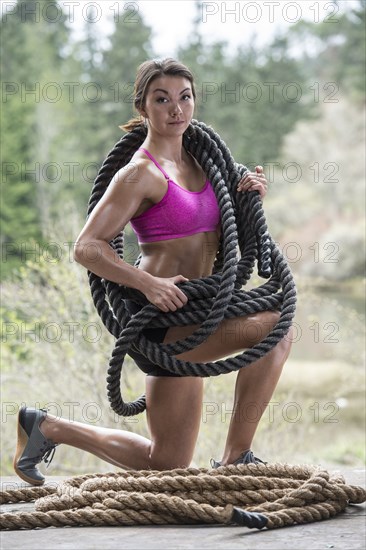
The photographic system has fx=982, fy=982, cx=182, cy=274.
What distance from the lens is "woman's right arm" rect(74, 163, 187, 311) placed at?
7.86 ft

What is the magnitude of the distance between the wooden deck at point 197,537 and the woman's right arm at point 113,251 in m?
0.58

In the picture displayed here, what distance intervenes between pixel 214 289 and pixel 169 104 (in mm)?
484

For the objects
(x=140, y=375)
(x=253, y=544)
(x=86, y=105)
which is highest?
(x=86, y=105)

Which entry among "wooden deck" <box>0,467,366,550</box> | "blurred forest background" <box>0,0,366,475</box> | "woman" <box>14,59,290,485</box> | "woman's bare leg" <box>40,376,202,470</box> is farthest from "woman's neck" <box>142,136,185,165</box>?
"blurred forest background" <box>0,0,366,475</box>

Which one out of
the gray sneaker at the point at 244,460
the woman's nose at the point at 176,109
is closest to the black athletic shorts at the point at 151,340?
Result: the gray sneaker at the point at 244,460

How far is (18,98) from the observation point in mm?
11016

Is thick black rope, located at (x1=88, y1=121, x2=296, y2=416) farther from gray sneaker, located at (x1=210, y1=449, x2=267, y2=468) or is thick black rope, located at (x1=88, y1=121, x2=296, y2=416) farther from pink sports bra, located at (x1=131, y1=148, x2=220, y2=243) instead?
gray sneaker, located at (x1=210, y1=449, x2=267, y2=468)

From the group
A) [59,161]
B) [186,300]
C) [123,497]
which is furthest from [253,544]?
[59,161]

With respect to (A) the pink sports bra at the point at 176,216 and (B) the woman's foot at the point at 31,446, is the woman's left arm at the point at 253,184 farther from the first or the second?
(B) the woman's foot at the point at 31,446

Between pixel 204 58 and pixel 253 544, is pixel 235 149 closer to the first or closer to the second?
pixel 204 58

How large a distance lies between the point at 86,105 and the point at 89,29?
3.08ft

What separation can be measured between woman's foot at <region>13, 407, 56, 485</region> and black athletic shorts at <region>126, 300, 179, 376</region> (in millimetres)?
351

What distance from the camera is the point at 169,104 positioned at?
2486 mm

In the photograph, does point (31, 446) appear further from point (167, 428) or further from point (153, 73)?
point (153, 73)
